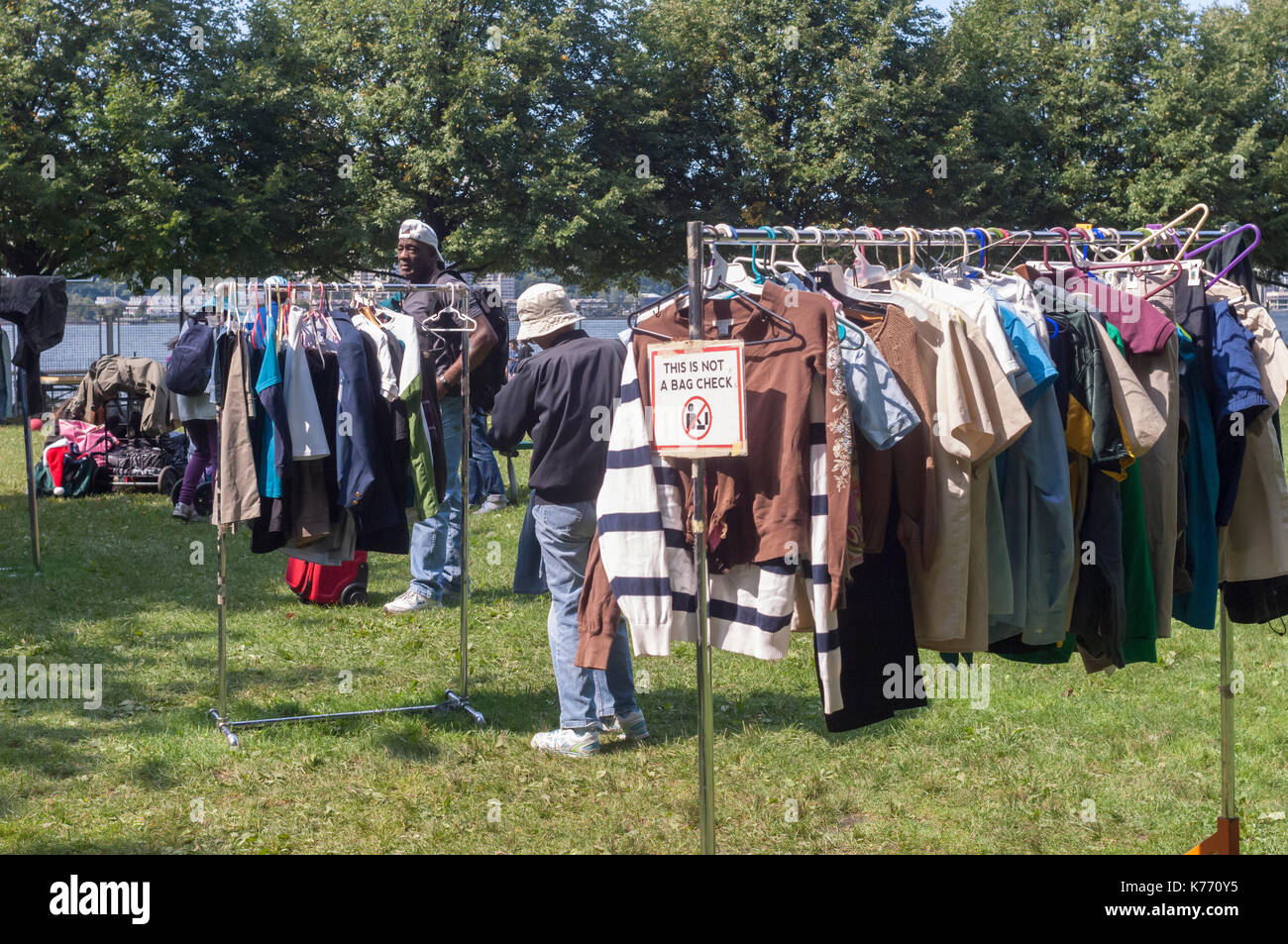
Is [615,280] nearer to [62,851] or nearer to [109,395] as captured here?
[109,395]

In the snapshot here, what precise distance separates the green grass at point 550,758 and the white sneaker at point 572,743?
114 mm

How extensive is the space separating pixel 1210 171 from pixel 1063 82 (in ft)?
14.4

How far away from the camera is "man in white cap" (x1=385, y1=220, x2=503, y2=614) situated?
722 centimetres

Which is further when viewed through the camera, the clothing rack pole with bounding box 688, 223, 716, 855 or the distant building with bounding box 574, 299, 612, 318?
the distant building with bounding box 574, 299, 612, 318

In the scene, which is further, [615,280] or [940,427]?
[615,280]

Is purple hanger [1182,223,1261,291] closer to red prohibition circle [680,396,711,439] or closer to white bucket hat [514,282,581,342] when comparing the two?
red prohibition circle [680,396,711,439]

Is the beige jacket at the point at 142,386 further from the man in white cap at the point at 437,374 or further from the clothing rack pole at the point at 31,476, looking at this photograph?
the man in white cap at the point at 437,374

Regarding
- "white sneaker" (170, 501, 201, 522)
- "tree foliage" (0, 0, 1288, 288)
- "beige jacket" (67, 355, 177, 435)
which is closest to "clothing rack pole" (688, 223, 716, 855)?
"white sneaker" (170, 501, 201, 522)

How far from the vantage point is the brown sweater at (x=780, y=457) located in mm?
3414

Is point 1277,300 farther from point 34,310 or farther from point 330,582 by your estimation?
point 34,310

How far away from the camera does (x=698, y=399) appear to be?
3.32m

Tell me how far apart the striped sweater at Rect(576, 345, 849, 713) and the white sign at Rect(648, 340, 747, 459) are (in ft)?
0.84

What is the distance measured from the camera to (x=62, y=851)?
4750 mm
